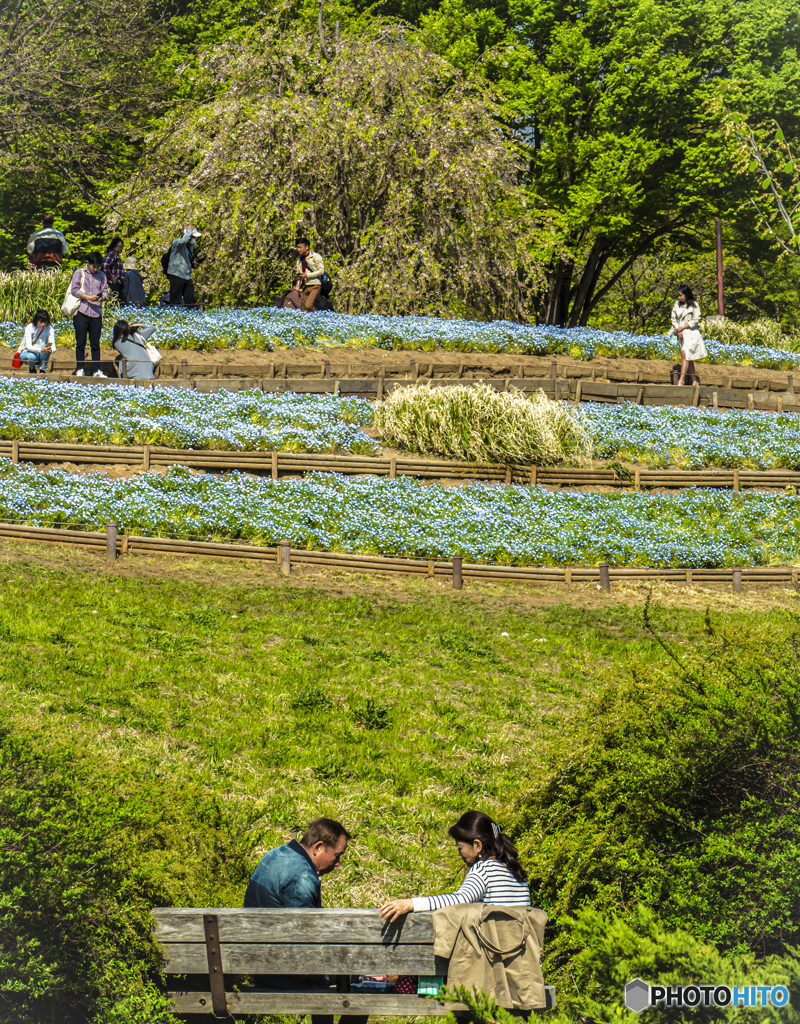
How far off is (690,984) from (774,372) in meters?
21.7

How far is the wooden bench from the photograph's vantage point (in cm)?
391

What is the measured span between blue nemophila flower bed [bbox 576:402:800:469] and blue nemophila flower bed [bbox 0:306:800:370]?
437cm

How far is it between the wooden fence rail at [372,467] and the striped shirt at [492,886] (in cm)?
1033

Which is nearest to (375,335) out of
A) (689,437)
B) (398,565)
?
(689,437)

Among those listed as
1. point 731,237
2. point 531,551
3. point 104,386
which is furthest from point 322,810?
point 731,237

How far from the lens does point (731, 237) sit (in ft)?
107

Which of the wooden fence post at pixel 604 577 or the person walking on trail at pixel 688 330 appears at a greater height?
the person walking on trail at pixel 688 330

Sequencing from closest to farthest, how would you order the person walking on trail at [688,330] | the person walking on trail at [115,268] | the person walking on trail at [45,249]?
the person walking on trail at [688,330] → the person walking on trail at [115,268] → the person walking on trail at [45,249]

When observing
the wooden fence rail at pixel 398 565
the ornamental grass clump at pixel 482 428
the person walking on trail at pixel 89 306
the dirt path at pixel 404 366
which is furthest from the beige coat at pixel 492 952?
the dirt path at pixel 404 366

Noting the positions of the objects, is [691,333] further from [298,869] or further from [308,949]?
[308,949]

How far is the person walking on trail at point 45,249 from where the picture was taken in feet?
80.4

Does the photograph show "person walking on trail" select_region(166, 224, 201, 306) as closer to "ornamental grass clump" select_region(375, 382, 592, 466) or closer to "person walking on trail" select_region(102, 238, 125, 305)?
"person walking on trail" select_region(102, 238, 125, 305)

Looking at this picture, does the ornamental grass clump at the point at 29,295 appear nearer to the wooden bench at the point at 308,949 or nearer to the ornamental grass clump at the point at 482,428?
the ornamental grass clump at the point at 482,428

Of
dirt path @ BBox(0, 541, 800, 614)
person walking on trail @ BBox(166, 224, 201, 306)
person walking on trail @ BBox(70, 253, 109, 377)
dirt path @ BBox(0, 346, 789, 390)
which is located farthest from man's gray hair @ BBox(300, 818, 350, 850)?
person walking on trail @ BBox(166, 224, 201, 306)
